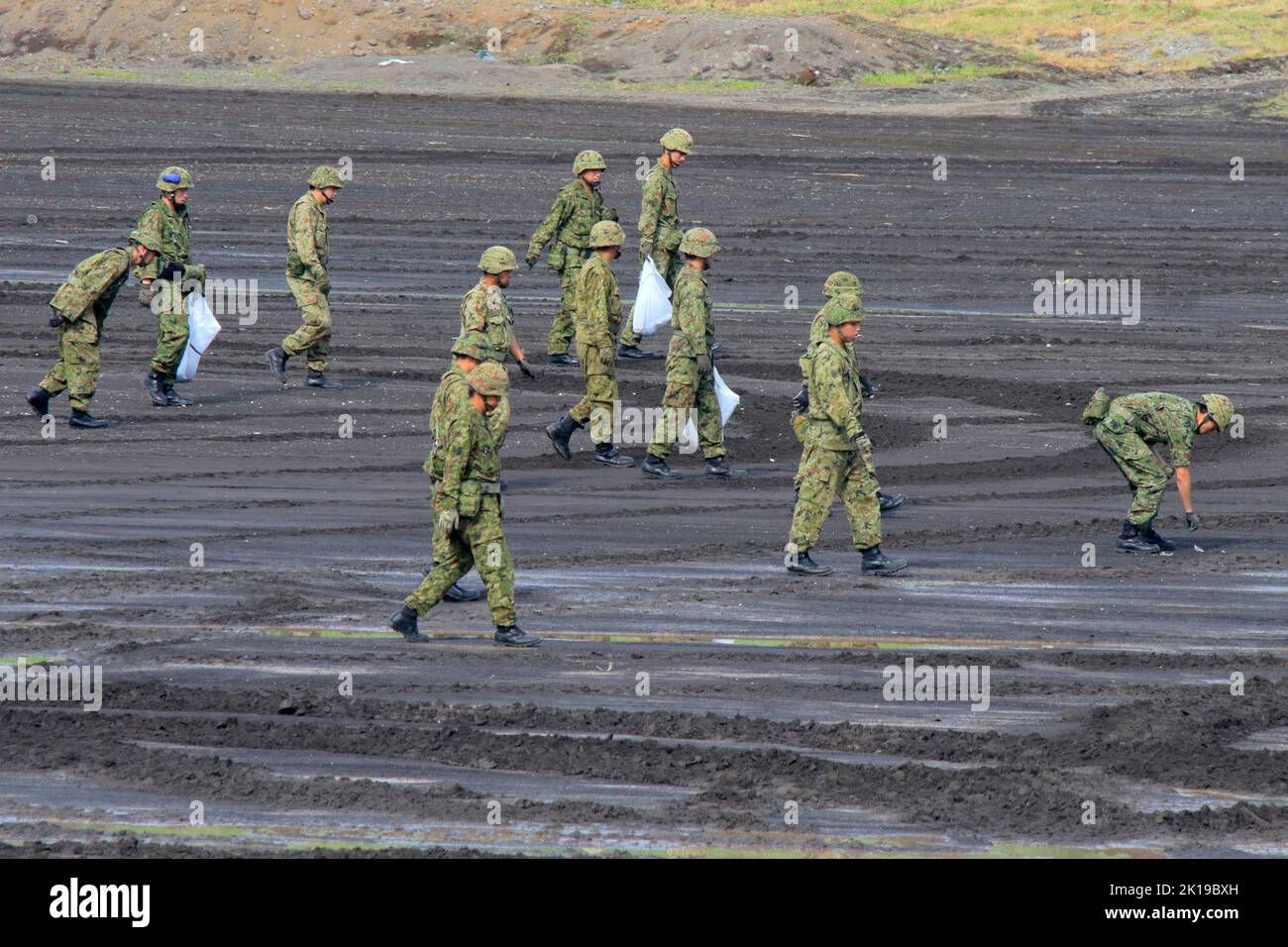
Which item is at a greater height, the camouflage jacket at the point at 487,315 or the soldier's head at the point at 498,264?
the soldier's head at the point at 498,264

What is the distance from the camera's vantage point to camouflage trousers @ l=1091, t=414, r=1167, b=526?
45.6 feet

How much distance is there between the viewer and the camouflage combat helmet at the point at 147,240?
1744 centimetres

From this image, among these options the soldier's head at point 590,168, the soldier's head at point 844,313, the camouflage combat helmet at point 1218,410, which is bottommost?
the camouflage combat helmet at point 1218,410

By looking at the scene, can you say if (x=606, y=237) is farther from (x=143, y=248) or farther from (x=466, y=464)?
(x=466, y=464)

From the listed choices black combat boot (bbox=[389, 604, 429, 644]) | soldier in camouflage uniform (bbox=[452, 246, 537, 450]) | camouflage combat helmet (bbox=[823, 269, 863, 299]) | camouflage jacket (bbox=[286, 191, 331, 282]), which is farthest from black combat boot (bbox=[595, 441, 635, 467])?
black combat boot (bbox=[389, 604, 429, 644])

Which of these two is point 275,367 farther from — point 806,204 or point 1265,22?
point 1265,22

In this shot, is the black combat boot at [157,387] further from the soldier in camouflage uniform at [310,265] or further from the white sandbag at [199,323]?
the soldier in camouflage uniform at [310,265]

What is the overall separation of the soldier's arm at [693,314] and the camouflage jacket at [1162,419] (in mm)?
3565

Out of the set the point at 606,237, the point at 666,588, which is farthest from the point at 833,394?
the point at 606,237

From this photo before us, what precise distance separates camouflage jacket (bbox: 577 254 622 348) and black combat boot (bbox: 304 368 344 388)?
364 centimetres

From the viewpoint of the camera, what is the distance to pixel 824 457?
1312 cm

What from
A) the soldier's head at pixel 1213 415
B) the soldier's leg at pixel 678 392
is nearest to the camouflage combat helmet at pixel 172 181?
the soldier's leg at pixel 678 392

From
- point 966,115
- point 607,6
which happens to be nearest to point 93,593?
point 966,115

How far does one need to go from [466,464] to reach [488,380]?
0.56 meters
